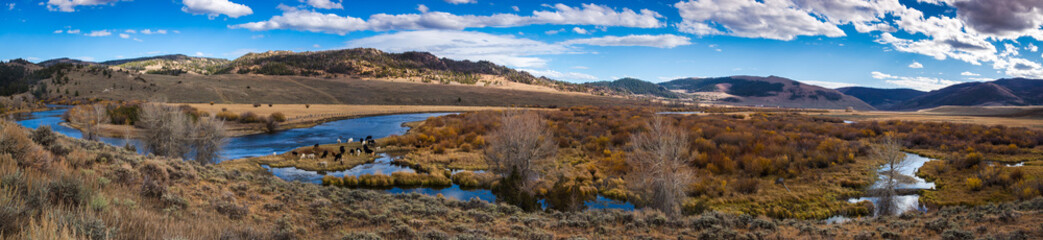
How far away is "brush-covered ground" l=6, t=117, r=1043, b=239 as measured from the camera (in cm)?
568

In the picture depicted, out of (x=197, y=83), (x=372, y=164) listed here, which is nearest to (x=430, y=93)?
(x=197, y=83)

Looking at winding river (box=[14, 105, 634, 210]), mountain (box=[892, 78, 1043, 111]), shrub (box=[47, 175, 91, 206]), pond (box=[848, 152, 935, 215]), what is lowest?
winding river (box=[14, 105, 634, 210])

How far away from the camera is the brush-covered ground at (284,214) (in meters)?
5.68

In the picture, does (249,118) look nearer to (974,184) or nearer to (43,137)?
(43,137)

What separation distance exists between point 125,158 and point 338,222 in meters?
5.24

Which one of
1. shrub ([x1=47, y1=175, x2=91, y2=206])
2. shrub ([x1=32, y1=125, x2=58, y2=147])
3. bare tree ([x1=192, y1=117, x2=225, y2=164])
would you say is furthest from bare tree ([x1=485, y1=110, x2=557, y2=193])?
bare tree ([x1=192, y1=117, x2=225, y2=164])

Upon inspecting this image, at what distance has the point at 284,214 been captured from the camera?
10773 mm

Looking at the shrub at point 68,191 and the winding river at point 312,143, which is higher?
the shrub at point 68,191

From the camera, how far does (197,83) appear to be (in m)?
97.4

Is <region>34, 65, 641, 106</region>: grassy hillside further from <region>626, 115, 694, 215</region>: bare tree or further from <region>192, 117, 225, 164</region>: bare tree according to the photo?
<region>626, 115, 694, 215</region>: bare tree

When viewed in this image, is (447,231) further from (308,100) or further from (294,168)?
(308,100)

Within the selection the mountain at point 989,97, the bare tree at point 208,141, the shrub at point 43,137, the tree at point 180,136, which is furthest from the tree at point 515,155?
the mountain at point 989,97

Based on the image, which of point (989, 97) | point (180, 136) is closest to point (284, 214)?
point (180, 136)

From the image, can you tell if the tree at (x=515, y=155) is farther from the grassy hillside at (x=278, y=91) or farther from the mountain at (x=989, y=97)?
the mountain at (x=989, y=97)
